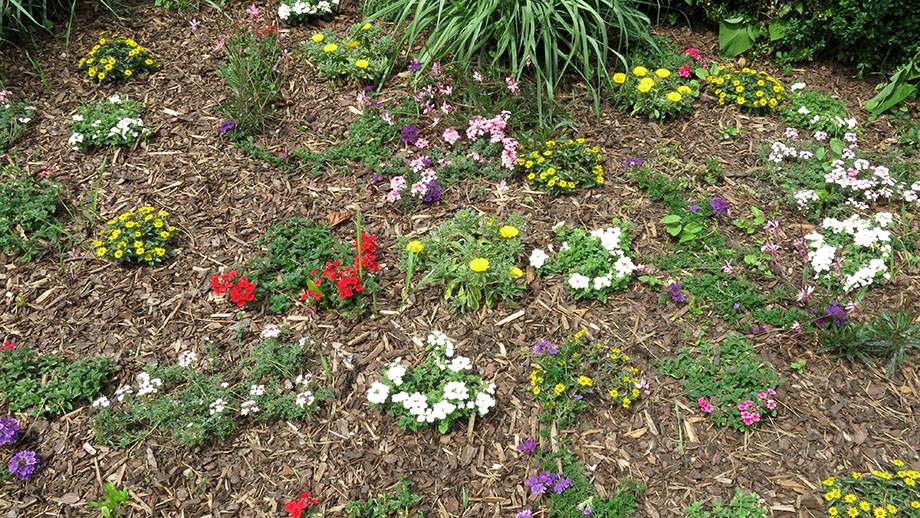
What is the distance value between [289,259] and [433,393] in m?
Answer: 1.11

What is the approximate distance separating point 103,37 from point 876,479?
5093 millimetres

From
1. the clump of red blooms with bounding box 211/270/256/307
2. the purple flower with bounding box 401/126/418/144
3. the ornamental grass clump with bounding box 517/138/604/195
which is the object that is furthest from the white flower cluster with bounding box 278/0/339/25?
the clump of red blooms with bounding box 211/270/256/307

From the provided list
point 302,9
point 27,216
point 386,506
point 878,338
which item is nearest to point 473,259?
point 386,506

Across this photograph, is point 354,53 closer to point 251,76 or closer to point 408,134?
point 251,76

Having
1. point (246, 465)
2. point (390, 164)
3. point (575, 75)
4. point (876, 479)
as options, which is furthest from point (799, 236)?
point (246, 465)

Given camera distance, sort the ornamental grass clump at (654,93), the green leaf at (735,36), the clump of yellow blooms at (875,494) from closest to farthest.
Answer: the clump of yellow blooms at (875,494) < the ornamental grass clump at (654,93) < the green leaf at (735,36)

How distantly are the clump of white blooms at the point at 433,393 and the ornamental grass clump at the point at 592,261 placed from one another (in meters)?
0.67

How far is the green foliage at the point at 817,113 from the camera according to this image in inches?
155

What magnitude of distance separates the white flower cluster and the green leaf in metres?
2.67

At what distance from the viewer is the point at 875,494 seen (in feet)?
8.26

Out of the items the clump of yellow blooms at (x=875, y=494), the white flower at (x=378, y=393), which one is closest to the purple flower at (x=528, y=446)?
the white flower at (x=378, y=393)

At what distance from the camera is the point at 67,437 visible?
9.60ft

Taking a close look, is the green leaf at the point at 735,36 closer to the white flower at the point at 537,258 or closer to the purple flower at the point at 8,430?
the white flower at the point at 537,258

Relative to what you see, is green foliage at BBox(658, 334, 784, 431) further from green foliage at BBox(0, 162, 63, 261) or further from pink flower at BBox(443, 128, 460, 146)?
green foliage at BBox(0, 162, 63, 261)
